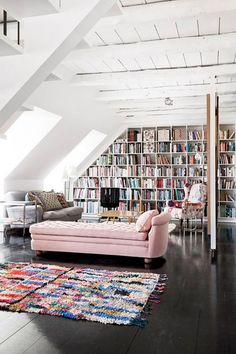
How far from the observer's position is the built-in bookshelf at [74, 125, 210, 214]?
31.6 feet

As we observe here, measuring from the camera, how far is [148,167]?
393 inches

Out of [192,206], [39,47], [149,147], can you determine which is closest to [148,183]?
[149,147]

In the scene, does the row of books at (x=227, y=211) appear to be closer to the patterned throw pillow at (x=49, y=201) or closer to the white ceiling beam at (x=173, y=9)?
the patterned throw pillow at (x=49, y=201)

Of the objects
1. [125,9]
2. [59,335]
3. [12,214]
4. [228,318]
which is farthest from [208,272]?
[12,214]

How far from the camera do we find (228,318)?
2.94 metres

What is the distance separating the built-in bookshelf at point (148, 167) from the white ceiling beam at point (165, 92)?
8.94ft

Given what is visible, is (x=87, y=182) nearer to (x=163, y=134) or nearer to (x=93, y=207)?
(x=93, y=207)

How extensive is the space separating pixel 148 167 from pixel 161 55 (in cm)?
509

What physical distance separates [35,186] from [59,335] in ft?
21.3

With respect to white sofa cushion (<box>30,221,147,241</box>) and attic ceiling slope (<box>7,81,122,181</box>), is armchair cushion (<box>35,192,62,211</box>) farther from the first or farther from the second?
white sofa cushion (<box>30,221,147,241</box>)

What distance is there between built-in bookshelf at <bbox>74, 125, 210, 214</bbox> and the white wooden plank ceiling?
1.70m

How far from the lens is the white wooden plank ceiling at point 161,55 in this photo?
11.7 feet

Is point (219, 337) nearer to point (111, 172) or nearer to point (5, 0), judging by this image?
point (5, 0)

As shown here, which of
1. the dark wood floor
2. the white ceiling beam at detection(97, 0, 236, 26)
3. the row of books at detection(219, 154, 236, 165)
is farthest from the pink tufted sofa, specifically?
the row of books at detection(219, 154, 236, 165)
